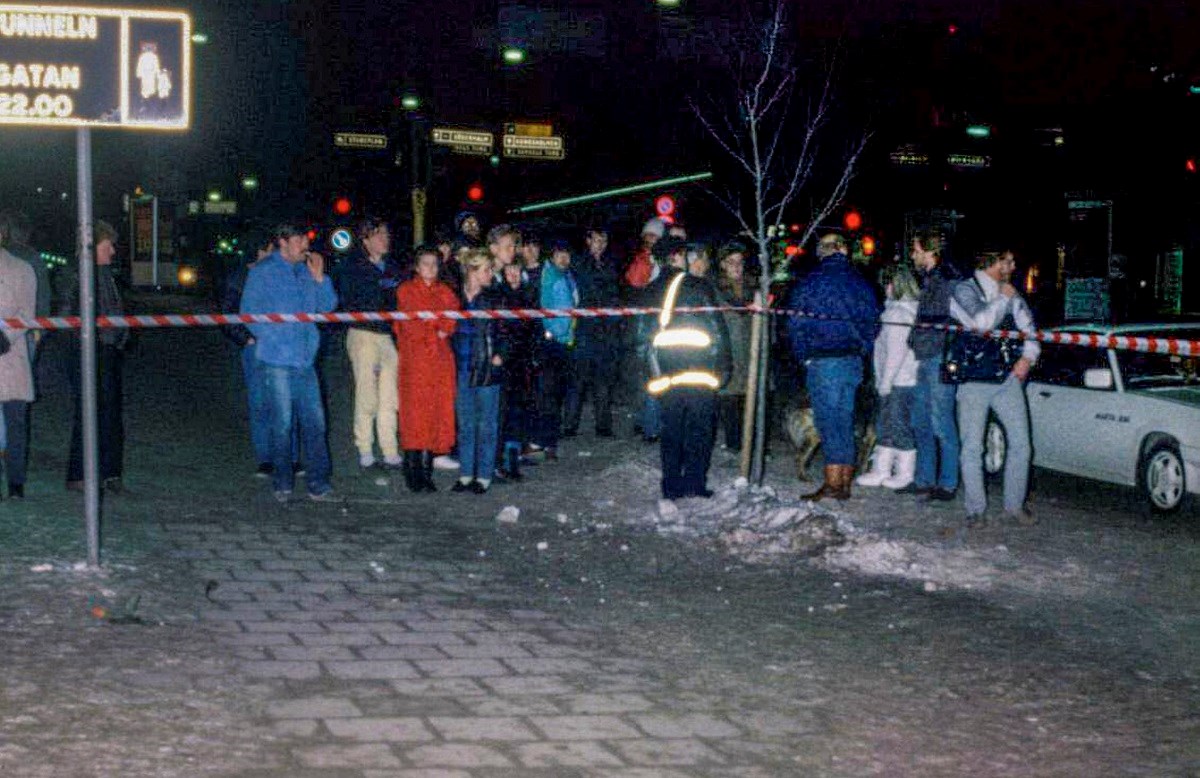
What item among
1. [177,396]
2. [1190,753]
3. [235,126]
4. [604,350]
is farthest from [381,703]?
[235,126]

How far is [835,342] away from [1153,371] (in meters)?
2.71

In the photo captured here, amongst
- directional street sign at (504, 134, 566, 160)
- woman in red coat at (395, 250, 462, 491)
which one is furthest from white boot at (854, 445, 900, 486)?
directional street sign at (504, 134, 566, 160)

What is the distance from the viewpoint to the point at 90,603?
757 cm

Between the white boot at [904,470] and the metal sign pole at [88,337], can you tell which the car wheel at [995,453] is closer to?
the white boot at [904,470]

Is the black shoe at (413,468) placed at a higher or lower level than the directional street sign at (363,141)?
lower

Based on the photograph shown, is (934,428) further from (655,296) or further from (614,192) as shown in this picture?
(614,192)

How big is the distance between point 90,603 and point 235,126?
71.2m

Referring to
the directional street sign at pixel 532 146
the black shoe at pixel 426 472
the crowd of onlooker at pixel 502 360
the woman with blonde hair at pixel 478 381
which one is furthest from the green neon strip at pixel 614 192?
the black shoe at pixel 426 472

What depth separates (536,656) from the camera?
691 centimetres

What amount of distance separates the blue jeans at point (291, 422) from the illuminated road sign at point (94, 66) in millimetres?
3380

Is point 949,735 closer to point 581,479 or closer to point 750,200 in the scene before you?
point 581,479

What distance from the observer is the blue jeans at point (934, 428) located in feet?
38.5

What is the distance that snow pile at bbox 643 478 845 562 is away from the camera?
9.44m

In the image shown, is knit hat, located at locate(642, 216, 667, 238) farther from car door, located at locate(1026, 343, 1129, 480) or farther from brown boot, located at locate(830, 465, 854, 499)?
brown boot, located at locate(830, 465, 854, 499)
